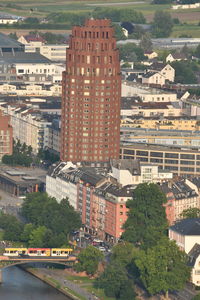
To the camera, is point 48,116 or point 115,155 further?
point 48,116

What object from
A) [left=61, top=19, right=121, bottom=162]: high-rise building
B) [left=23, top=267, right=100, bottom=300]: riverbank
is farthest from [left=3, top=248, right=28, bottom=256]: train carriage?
[left=61, top=19, right=121, bottom=162]: high-rise building

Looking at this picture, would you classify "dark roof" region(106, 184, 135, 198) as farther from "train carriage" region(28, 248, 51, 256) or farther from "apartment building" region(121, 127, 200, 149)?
"apartment building" region(121, 127, 200, 149)

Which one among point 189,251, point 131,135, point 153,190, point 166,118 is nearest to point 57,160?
point 131,135

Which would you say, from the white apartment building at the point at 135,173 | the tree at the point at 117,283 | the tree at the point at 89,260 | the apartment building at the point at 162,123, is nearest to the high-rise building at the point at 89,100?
the white apartment building at the point at 135,173

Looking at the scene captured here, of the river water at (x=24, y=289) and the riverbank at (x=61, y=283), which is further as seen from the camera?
the river water at (x=24, y=289)

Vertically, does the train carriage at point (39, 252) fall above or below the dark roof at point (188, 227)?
below

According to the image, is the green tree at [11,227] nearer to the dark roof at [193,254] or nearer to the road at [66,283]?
the road at [66,283]

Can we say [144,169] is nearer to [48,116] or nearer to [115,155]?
Result: [115,155]
